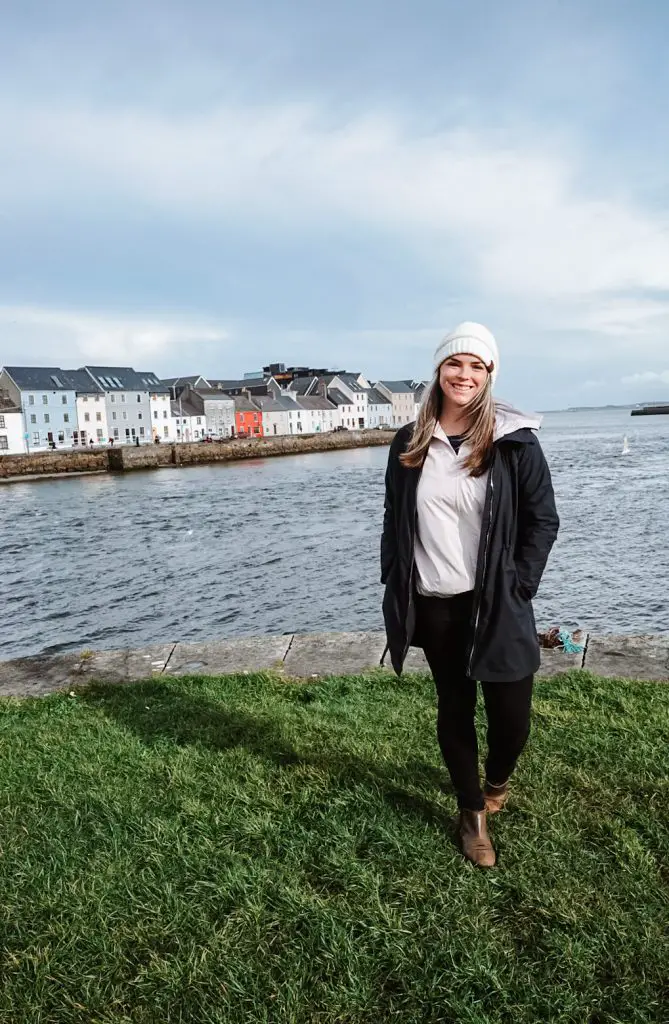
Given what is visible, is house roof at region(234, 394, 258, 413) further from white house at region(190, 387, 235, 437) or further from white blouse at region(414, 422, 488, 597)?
white blouse at region(414, 422, 488, 597)

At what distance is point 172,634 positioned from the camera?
516 inches

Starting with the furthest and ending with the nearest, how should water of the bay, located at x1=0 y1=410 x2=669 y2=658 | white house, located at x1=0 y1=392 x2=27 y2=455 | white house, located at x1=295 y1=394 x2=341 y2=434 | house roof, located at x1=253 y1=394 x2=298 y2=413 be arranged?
white house, located at x1=295 y1=394 x2=341 y2=434
house roof, located at x1=253 y1=394 x2=298 y2=413
white house, located at x1=0 y1=392 x2=27 y2=455
water of the bay, located at x1=0 y1=410 x2=669 y2=658

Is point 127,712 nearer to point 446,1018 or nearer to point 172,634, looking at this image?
point 446,1018

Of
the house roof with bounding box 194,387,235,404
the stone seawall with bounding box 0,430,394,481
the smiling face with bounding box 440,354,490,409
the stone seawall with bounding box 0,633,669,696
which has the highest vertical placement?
the house roof with bounding box 194,387,235,404

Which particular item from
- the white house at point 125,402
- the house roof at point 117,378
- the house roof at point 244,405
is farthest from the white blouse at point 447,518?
the house roof at point 244,405

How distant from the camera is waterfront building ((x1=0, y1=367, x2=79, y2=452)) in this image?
243 feet

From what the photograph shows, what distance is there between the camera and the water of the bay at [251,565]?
1345cm

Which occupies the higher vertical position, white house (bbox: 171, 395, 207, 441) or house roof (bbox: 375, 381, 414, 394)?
house roof (bbox: 375, 381, 414, 394)

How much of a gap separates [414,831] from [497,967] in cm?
82

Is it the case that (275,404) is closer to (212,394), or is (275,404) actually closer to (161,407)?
(212,394)

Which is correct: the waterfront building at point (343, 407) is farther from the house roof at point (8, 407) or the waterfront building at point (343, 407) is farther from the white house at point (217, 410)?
the house roof at point (8, 407)

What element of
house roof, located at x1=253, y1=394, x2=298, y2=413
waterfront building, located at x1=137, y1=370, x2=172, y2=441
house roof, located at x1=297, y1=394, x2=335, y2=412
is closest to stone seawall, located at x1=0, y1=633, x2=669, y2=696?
waterfront building, located at x1=137, y1=370, x2=172, y2=441

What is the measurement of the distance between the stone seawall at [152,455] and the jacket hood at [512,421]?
62.1 metres

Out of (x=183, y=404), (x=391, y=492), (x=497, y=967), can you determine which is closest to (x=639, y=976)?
(x=497, y=967)
